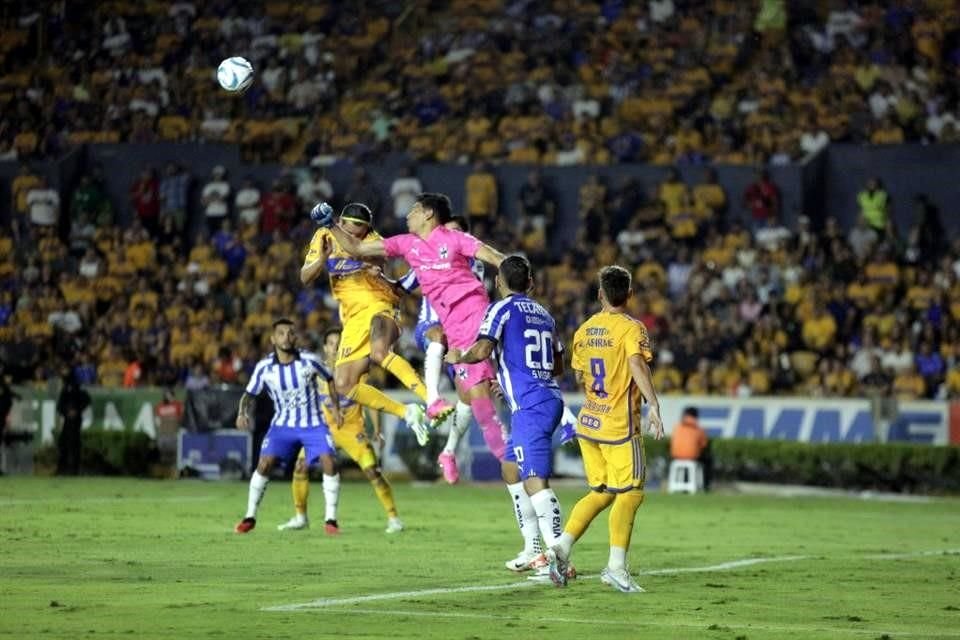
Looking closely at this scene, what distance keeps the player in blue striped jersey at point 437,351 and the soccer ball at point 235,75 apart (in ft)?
11.1

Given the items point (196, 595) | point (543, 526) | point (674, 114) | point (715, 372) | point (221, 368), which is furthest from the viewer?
Answer: point (674, 114)

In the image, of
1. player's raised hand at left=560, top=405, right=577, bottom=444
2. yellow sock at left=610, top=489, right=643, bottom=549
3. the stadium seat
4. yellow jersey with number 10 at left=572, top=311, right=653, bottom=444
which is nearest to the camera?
yellow sock at left=610, top=489, right=643, bottom=549

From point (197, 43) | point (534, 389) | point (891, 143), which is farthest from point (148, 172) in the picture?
point (534, 389)

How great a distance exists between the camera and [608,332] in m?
13.6

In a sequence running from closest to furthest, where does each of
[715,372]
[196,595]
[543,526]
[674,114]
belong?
[196,595] → [543,526] → [715,372] → [674,114]

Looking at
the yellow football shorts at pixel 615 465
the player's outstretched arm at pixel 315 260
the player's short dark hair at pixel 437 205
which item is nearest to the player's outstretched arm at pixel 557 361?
the yellow football shorts at pixel 615 465

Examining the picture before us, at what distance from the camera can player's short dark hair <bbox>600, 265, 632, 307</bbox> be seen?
13461mm

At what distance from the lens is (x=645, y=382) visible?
A: 1331 centimetres

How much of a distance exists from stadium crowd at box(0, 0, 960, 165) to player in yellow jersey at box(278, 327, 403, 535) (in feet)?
56.2

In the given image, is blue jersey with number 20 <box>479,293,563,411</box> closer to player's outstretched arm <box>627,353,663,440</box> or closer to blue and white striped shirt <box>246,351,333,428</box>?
player's outstretched arm <box>627,353,663,440</box>

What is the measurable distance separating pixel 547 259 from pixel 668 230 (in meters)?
2.47

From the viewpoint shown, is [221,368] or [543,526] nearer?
[543,526]

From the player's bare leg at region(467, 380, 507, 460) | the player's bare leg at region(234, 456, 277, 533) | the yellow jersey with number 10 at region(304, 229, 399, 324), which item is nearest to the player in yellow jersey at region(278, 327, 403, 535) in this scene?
the player's bare leg at region(234, 456, 277, 533)

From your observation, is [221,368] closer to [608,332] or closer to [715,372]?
[715,372]
